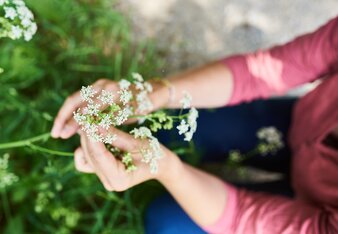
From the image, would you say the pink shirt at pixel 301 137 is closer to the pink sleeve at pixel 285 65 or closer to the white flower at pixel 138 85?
the pink sleeve at pixel 285 65

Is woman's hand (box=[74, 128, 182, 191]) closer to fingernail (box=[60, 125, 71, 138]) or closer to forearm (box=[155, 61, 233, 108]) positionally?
fingernail (box=[60, 125, 71, 138])

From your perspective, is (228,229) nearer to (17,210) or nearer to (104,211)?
(104,211)

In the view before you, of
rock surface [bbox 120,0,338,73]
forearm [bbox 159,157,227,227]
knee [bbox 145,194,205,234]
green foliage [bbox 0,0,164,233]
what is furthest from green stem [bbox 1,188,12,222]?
rock surface [bbox 120,0,338,73]

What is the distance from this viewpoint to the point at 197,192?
0.91 metres

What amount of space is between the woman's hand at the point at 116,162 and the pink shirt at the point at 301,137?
0.23m

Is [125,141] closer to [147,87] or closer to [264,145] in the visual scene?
[147,87]

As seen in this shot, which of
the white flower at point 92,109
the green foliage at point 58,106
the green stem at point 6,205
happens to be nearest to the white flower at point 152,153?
the white flower at point 92,109

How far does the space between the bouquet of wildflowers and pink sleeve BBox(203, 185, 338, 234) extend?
0.27 meters

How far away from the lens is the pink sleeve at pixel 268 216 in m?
0.91

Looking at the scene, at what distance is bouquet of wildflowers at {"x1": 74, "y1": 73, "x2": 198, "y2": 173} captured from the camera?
2.03ft

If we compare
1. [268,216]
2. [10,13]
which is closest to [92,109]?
[10,13]

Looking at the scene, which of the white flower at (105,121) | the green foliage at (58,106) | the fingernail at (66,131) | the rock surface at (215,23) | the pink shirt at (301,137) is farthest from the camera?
the rock surface at (215,23)

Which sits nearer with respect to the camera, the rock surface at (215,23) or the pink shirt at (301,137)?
the pink shirt at (301,137)

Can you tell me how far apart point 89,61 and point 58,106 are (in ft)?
0.94
